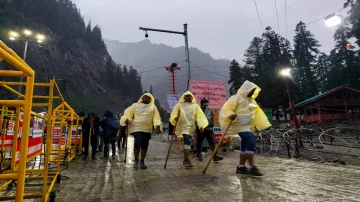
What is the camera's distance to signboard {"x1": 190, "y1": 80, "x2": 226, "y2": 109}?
11367 mm

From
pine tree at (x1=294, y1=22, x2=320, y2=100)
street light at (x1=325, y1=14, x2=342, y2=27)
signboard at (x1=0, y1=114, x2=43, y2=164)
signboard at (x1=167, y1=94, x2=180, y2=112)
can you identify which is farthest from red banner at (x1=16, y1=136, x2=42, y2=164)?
pine tree at (x1=294, y1=22, x2=320, y2=100)

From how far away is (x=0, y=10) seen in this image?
256ft

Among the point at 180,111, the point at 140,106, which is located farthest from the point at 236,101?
the point at 140,106

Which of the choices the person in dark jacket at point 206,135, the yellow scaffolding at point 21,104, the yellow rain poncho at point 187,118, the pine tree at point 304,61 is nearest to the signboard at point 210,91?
the person in dark jacket at point 206,135

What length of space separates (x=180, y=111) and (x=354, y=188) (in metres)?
3.96

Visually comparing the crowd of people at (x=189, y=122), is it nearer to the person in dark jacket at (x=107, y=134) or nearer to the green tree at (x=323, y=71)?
the person in dark jacket at (x=107, y=134)

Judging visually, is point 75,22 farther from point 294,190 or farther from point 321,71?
point 294,190

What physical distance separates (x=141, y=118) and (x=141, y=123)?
129 millimetres

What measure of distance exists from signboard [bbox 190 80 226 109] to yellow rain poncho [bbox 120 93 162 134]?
16.7 ft

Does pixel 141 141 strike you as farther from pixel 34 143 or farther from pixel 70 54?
pixel 70 54

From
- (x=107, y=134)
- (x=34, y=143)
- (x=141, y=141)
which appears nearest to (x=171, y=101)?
(x=107, y=134)

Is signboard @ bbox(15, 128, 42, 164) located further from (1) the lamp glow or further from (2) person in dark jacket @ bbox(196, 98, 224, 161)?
(1) the lamp glow

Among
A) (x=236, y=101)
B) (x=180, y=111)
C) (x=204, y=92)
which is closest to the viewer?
(x=236, y=101)

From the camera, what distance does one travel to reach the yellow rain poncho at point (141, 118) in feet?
20.6
